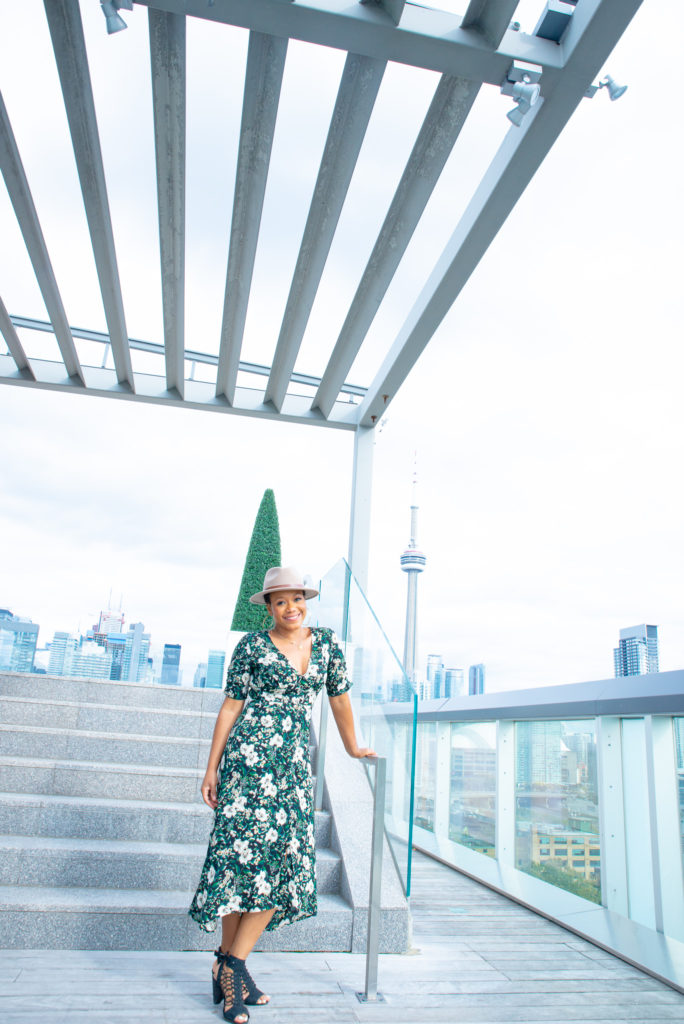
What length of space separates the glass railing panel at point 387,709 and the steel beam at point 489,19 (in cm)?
277

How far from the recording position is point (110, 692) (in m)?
5.10

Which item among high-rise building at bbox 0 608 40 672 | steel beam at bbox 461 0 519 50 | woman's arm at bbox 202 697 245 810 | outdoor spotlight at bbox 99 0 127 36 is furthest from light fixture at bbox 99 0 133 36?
high-rise building at bbox 0 608 40 672

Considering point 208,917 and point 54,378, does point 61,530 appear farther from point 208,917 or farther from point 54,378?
point 208,917

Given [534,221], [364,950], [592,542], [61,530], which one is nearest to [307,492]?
[61,530]

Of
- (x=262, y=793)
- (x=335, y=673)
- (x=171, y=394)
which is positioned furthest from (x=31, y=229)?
(x=262, y=793)

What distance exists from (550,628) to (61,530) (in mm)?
75407

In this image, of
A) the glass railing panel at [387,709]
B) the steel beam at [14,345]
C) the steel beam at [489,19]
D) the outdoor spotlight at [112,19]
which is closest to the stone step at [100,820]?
the glass railing panel at [387,709]

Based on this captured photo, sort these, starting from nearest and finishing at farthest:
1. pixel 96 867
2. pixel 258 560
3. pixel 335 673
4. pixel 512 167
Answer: pixel 335 673, pixel 96 867, pixel 512 167, pixel 258 560

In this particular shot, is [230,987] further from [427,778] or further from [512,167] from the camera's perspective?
[427,778]

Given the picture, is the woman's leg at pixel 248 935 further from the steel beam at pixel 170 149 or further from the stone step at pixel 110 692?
the steel beam at pixel 170 149

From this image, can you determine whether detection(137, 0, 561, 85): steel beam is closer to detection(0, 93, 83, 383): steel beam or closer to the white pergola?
the white pergola

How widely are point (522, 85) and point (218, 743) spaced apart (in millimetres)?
2955

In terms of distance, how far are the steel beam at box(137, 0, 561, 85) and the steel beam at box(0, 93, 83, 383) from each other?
1.32 m

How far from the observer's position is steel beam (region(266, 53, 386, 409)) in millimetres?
3518
